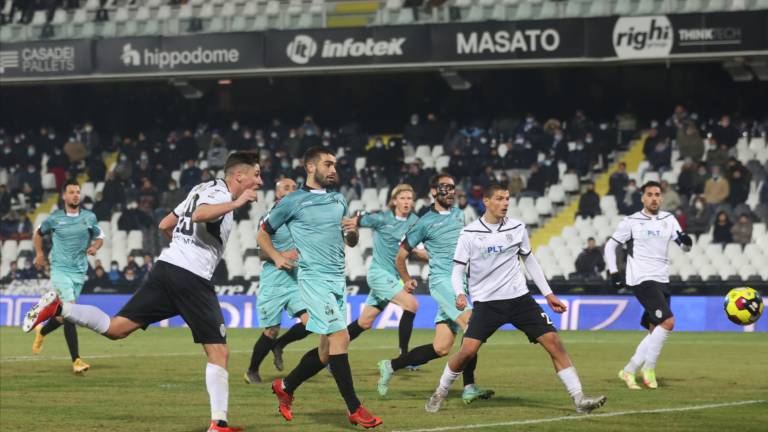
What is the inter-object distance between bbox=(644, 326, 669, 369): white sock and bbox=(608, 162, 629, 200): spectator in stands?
684 inches

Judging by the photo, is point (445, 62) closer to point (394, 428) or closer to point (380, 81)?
point (380, 81)

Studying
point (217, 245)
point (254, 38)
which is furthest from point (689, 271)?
point (217, 245)

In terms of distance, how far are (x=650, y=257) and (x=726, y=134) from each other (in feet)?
61.5

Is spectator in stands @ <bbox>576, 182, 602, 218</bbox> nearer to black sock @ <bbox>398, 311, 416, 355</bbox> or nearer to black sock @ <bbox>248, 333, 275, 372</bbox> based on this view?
black sock @ <bbox>398, 311, 416, 355</bbox>

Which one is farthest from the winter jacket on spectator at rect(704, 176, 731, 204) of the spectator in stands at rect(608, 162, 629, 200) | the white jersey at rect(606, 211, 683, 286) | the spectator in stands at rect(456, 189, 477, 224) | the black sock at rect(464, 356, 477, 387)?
the black sock at rect(464, 356, 477, 387)

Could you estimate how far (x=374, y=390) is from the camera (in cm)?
1592

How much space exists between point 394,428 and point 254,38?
27.4m

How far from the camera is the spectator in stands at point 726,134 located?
34531mm

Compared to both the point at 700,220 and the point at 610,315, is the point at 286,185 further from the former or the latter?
the point at 700,220

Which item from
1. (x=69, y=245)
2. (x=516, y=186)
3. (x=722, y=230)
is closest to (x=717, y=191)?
(x=722, y=230)

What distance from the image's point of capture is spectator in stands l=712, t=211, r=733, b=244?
103ft

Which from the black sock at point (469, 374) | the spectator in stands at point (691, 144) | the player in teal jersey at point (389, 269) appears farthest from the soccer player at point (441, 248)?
the spectator in stands at point (691, 144)

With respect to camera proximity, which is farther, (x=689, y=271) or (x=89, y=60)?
(x=89, y=60)

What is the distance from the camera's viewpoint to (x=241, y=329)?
30688mm
